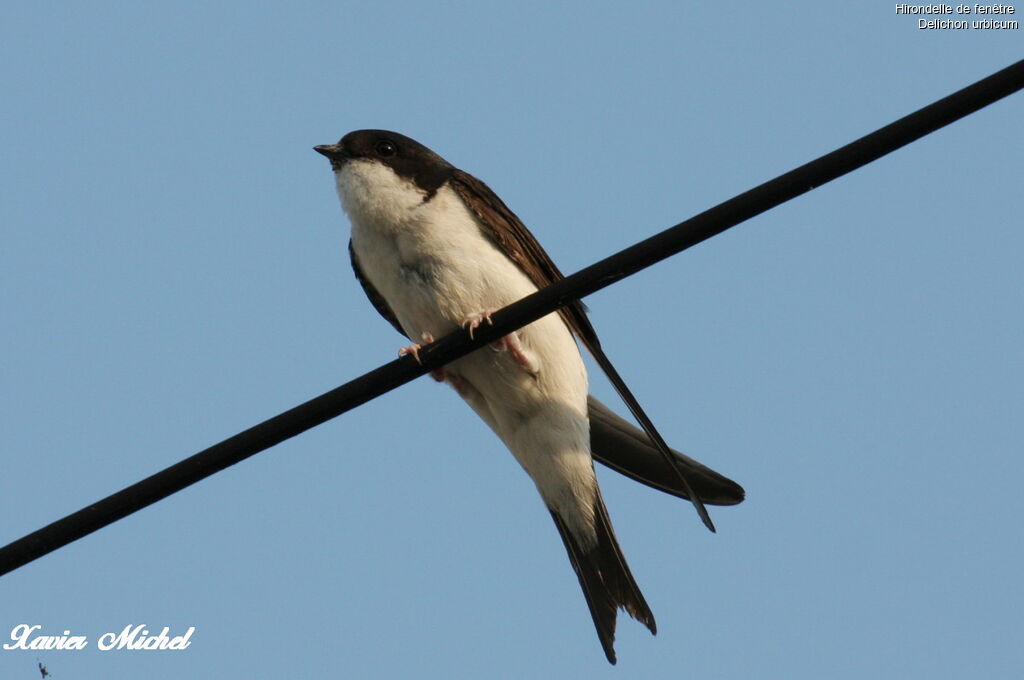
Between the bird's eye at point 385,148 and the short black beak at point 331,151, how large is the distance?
161 millimetres

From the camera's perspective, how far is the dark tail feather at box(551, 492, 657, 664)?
19.1 feet

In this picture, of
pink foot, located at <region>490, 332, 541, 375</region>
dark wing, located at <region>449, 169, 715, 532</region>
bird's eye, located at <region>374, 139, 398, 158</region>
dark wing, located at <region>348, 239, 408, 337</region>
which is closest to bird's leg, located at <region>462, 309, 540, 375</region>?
pink foot, located at <region>490, 332, 541, 375</region>

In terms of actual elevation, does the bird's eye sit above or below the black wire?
above

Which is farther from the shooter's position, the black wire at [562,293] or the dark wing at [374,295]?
the dark wing at [374,295]

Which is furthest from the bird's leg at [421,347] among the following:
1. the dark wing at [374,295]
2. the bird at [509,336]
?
the dark wing at [374,295]

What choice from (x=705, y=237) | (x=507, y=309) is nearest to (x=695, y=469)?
(x=507, y=309)

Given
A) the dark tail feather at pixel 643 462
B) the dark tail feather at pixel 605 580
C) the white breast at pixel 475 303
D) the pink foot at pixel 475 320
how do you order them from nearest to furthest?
the pink foot at pixel 475 320, the white breast at pixel 475 303, the dark tail feather at pixel 643 462, the dark tail feather at pixel 605 580

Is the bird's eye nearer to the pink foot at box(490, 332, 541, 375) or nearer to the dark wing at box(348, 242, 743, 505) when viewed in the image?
the dark wing at box(348, 242, 743, 505)

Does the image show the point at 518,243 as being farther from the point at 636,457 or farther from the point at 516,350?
the point at 636,457

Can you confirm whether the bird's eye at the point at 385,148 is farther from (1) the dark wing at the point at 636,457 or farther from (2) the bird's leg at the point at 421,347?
(2) the bird's leg at the point at 421,347

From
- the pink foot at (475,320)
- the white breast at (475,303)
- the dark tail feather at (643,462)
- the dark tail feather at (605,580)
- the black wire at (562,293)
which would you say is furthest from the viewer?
the dark tail feather at (605,580)

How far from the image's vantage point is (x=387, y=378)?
4121 mm

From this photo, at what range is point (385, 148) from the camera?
6.04 metres

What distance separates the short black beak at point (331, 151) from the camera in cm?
606
